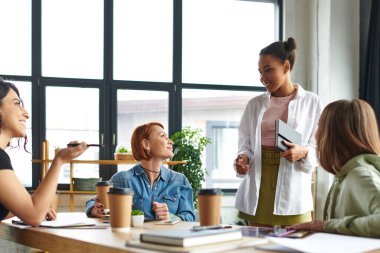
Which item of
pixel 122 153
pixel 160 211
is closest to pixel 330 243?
pixel 160 211

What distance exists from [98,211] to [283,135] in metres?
0.90

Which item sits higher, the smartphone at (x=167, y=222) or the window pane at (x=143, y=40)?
the window pane at (x=143, y=40)

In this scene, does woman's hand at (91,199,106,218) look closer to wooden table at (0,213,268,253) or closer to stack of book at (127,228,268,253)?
wooden table at (0,213,268,253)

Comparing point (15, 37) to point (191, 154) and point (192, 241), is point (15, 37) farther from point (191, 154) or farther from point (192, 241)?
point (192, 241)

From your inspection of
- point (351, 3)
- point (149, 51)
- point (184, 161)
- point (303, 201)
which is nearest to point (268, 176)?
point (303, 201)

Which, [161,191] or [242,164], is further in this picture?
[242,164]

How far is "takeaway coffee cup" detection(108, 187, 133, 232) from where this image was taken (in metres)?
1.81

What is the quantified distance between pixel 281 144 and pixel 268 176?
22 cm

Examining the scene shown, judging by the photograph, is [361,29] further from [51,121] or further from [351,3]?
[51,121]

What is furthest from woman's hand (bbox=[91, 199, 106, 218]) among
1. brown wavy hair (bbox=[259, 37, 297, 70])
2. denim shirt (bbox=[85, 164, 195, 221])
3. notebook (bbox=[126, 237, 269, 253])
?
brown wavy hair (bbox=[259, 37, 297, 70])

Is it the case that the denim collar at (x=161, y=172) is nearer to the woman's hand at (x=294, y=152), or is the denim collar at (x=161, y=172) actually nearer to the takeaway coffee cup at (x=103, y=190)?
the takeaway coffee cup at (x=103, y=190)

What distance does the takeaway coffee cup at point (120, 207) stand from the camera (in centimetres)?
181

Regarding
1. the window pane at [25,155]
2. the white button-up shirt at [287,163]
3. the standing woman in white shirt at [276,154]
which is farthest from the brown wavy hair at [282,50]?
the window pane at [25,155]

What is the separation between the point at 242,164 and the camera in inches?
109
